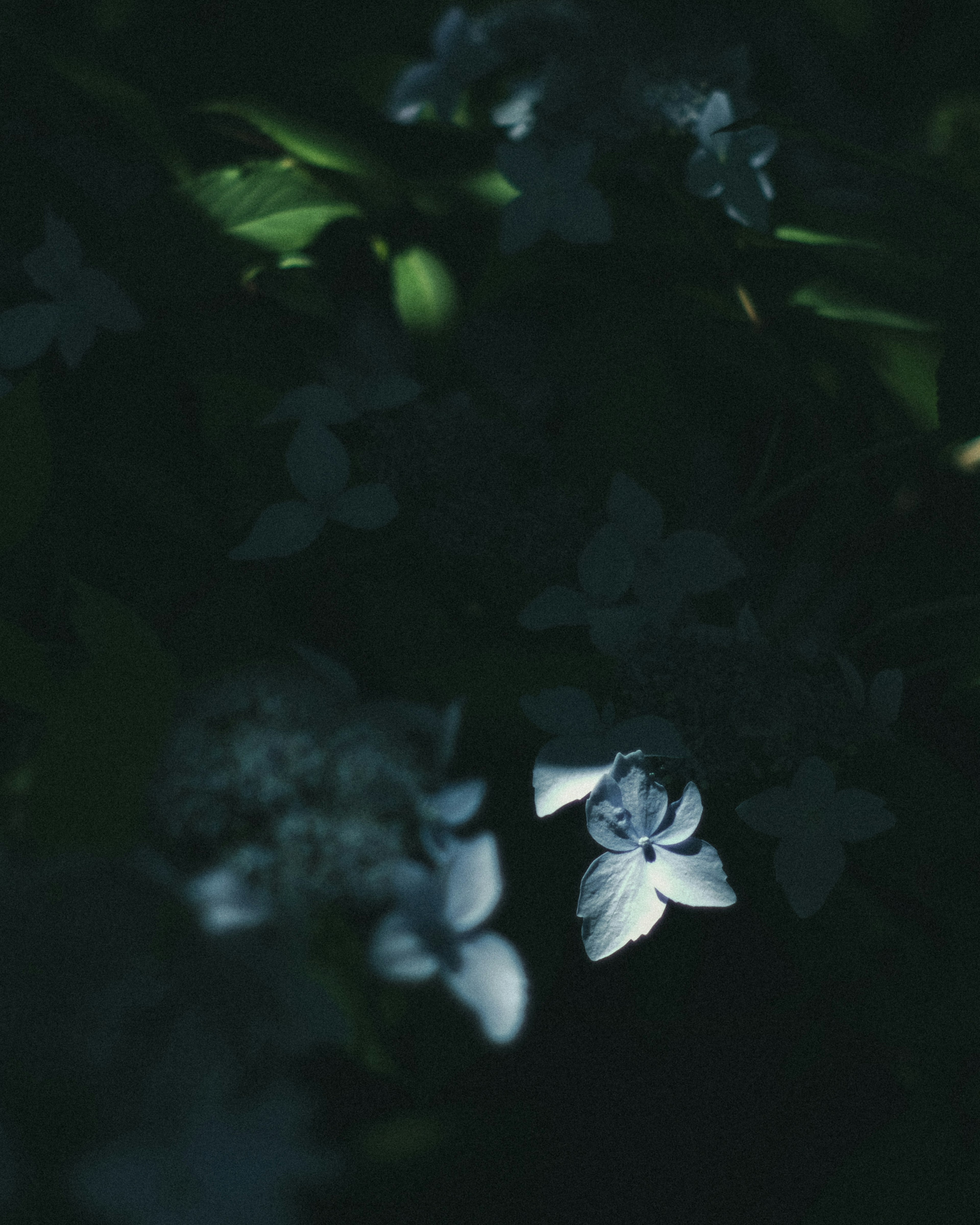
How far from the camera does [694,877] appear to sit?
0.55 metres

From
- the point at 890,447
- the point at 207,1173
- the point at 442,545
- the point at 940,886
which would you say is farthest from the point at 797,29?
the point at 207,1173

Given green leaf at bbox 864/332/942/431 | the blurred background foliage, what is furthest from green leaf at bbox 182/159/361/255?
green leaf at bbox 864/332/942/431

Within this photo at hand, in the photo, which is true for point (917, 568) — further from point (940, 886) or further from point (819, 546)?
point (940, 886)

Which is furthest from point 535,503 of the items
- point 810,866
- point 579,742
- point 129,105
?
point 129,105

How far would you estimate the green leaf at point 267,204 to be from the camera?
77 centimetres

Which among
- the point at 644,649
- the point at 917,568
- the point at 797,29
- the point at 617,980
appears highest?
the point at 797,29

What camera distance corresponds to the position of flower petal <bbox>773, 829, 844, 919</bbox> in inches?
22.4

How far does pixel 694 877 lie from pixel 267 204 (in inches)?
23.9

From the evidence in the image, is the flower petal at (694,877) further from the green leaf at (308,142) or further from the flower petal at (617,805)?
the green leaf at (308,142)

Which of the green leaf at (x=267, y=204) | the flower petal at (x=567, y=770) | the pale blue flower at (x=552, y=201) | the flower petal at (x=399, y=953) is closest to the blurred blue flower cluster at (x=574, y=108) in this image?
the pale blue flower at (x=552, y=201)

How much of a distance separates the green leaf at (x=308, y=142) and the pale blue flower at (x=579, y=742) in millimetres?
492

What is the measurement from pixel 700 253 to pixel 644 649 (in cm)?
42

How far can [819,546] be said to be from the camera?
775 mm

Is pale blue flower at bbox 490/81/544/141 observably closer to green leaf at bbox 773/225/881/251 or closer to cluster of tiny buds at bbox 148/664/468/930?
green leaf at bbox 773/225/881/251
